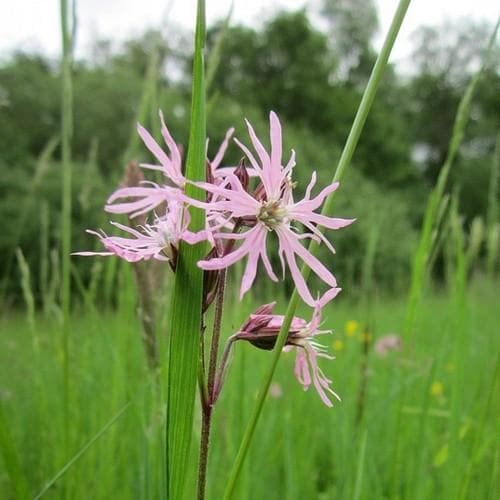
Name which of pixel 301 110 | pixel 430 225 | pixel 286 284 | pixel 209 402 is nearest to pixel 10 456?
pixel 209 402

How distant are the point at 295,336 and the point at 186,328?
13 centimetres

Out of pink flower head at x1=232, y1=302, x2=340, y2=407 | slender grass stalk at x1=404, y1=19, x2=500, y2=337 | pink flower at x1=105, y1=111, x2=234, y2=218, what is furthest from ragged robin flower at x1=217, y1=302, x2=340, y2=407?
slender grass stalk at x1=404, y1=19, x2=500, y2=337

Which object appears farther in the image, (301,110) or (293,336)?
(301,110)

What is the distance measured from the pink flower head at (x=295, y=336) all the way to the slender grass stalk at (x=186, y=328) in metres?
0.08

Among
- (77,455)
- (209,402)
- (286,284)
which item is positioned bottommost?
(286,284)

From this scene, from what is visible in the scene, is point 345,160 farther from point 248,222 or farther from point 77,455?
point 77,455

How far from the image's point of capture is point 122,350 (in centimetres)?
102

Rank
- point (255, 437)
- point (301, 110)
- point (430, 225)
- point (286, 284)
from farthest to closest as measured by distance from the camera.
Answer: point (301, 110) → point (286, 284) → point (255, 437) → point (430, 225)

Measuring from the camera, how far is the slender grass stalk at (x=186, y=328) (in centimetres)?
36

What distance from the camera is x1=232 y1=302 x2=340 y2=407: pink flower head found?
448 millimetres

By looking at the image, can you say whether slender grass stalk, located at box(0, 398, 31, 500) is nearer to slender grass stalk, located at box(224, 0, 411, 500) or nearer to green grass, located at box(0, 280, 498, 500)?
green grass, located at box(0, 280, 498, 500)

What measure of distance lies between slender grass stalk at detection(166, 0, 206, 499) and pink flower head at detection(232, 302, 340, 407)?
8 cm

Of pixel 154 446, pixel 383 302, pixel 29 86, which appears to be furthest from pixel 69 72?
pixel 29 86

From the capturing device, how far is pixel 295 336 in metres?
0.48
